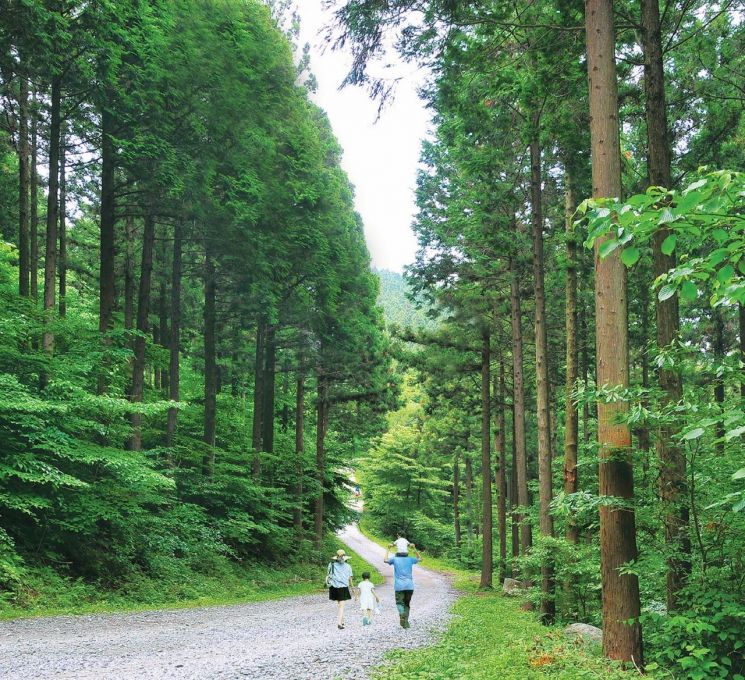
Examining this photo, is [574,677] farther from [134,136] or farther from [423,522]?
[423,522]

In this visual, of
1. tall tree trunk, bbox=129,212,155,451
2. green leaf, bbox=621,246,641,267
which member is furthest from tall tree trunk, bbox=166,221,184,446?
green leaf, bbox=621,246,641,267

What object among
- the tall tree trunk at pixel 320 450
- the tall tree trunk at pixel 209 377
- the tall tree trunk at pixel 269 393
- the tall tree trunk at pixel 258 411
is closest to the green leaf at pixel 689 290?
the tall tree trunk at pixel 209 377

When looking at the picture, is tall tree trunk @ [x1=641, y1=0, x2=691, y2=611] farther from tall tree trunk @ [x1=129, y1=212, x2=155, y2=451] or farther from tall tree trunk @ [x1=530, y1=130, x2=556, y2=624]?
tall tree trunk @ [x1=129, y1=212, x2=155, y2=451]

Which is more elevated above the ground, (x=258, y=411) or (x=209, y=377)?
(x=209, y=377)

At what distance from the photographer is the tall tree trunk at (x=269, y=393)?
75.4 ft

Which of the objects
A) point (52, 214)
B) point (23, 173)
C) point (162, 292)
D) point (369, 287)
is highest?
point (23, 173)

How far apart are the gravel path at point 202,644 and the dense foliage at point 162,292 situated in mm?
2076

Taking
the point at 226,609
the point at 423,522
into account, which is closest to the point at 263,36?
the point at 226,609

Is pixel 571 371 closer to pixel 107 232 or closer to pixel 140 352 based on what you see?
pixel 140 352

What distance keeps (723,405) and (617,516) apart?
178 centimetres

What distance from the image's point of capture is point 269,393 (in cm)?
2350

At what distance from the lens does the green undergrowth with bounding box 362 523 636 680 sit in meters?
5.71

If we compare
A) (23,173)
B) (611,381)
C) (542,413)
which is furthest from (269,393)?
(611,381)

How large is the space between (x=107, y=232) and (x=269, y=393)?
33.6 ft
